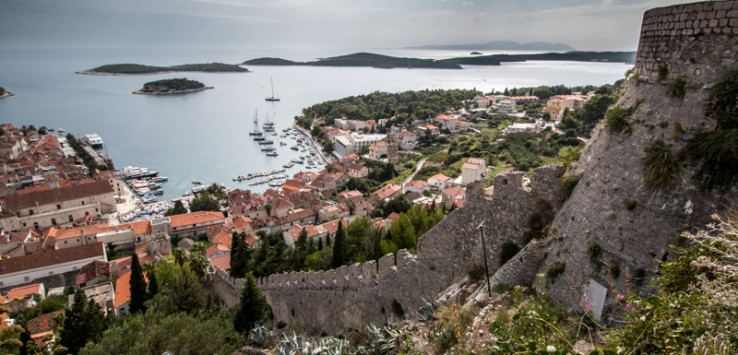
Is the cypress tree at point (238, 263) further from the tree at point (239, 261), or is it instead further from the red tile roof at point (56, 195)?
the red tile roof at point (56, 195)

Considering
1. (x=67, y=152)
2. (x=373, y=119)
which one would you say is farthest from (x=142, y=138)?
(x=373, y=119)

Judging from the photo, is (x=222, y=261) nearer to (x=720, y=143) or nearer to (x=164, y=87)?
(x=720, y=143)

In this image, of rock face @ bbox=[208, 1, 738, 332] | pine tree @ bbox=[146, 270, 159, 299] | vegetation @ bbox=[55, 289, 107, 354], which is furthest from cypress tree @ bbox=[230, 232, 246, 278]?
rock face @ bbox=[208, 1, 738, 332]

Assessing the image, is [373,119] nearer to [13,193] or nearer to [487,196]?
[13,193]

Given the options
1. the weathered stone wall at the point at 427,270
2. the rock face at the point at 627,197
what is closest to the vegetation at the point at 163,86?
the weathered stone wall at the point at 427,270

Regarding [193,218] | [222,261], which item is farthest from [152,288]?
[193,218]
